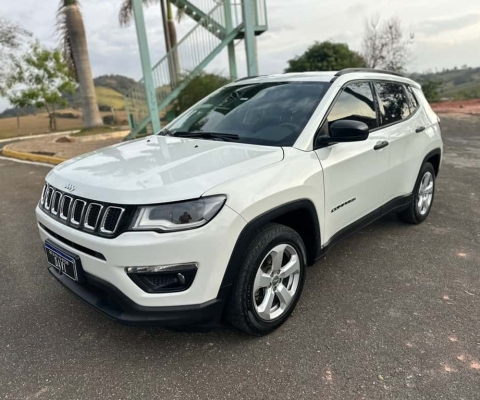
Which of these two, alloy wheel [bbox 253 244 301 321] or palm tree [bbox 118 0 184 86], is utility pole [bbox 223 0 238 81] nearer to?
palm tree [bbox 118 0 184 86]

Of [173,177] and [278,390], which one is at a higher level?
[173,177]

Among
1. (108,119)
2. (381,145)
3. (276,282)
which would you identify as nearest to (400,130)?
(381,145)

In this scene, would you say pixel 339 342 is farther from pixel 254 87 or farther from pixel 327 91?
pixel 254 87

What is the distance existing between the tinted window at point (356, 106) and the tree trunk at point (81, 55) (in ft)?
45.1

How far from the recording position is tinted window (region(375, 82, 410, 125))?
3773 millimetres

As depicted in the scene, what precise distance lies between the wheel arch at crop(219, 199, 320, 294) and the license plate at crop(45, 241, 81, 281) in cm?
91

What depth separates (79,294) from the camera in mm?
2443

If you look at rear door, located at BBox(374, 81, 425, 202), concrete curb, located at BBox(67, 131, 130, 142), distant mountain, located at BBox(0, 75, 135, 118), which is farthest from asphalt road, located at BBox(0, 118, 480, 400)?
concrete curb, located at BBox(67, 131, 130, 142)

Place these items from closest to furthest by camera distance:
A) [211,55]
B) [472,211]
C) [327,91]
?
1. [327,91]
2. [472,211]
3. [211,55]

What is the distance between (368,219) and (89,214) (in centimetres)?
240

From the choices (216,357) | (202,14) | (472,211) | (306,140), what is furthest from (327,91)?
(202,14)

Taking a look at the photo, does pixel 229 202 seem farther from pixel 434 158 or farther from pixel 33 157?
pixel 33 157

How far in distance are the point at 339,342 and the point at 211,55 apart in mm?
10683

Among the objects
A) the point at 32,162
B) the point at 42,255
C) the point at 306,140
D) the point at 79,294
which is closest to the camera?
the point at 79,294
